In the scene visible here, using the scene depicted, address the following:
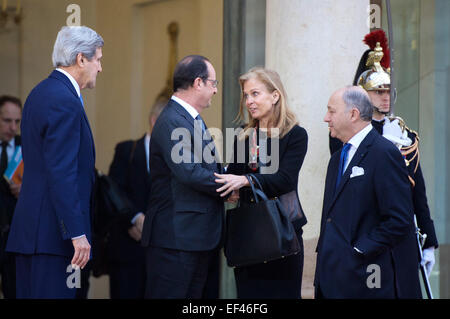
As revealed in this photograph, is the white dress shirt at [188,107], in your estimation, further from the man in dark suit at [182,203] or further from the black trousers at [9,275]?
the black trousers at [9,275]

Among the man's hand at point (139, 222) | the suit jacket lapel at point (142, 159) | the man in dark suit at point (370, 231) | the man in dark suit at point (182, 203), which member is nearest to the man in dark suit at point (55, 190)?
the man in dark suit at point (182, 203)

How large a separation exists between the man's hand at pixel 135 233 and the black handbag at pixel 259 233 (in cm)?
246

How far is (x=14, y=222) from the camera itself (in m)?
4.09

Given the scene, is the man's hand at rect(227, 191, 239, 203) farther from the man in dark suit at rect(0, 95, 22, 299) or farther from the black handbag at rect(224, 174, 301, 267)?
the man in dark suit at rect(0, 95, 22, 299)

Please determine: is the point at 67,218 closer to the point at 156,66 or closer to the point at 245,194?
the point at 245,194

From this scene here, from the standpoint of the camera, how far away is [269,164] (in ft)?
15.0

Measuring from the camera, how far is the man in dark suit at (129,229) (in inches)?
269

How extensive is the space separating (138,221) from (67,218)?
2812 mm

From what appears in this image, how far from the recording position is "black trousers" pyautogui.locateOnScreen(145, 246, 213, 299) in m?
4.26

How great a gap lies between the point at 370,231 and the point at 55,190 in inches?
60.0

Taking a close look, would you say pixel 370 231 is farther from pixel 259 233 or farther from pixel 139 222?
pixel 139 222

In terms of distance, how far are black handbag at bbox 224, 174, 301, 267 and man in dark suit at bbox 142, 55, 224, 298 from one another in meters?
0.11

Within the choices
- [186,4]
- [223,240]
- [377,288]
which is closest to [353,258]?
[377,288]

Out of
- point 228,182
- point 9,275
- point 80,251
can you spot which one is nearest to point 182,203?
point 228,182
